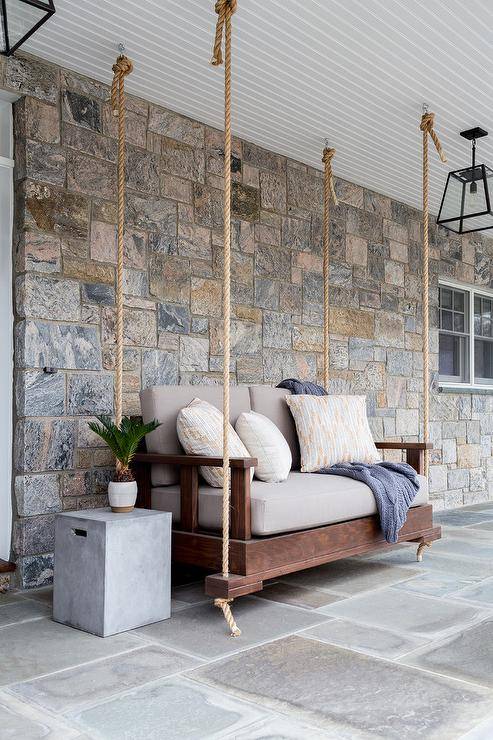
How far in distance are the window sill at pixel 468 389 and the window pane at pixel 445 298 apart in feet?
2.58

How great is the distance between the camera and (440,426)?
6438mm

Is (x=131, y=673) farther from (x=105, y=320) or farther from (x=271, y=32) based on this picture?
(x=271, y=32)

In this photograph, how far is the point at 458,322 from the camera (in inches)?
275

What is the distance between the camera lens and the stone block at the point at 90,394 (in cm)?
365

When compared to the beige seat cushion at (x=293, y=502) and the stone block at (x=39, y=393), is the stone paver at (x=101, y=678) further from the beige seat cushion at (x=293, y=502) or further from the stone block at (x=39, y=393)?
the stone block at (x=39, y=393)

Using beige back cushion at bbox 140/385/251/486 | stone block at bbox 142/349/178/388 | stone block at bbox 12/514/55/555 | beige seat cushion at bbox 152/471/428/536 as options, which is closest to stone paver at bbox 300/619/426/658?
beige seat cushion at bbox 152/471/428/536

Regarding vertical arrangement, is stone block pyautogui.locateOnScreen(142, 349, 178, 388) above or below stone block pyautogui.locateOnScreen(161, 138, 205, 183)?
below

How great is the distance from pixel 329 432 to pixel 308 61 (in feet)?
6.52

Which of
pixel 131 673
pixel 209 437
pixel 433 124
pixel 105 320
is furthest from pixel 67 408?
pixel 433 124

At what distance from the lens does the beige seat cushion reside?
2.96 m

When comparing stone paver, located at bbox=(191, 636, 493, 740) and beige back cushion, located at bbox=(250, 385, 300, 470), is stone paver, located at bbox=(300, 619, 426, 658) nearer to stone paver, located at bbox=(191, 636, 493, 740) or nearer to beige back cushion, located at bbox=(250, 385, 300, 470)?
stone paver, located at bbox=(191, 636, 493, 740)

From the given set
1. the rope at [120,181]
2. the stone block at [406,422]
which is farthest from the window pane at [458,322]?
the rope at [120,181]

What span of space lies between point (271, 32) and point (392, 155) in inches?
76.1

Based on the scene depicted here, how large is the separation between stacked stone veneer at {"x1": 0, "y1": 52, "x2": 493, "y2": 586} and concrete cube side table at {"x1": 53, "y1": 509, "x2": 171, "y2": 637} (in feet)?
2.17
